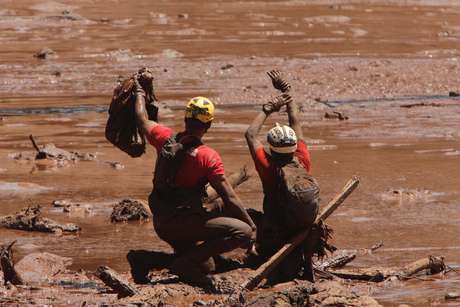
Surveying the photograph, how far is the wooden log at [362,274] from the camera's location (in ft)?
30.4

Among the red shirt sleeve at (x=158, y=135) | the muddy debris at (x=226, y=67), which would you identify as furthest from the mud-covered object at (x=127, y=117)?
the muddy debris at (x=226, y=67)

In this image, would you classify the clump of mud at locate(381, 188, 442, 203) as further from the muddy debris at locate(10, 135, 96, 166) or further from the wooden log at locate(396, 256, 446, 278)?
the muddy debris at locate(10, 135, 96, 166)

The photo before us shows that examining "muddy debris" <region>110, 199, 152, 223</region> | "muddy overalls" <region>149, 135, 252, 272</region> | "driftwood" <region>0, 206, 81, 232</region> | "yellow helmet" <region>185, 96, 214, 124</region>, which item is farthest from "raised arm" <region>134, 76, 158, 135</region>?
"muddy debris" <region>110, 199, 152, 223</region>

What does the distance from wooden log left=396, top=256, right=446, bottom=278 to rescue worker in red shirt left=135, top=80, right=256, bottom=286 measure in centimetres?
120

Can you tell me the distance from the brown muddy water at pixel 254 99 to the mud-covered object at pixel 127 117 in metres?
1.03

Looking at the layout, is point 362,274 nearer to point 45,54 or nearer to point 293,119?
point 293,119

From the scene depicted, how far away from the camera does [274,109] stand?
30.5ft

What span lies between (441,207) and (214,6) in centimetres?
1984

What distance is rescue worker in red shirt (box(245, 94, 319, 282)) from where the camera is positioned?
9016 millimetres

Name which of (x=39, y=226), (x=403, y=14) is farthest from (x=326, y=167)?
(x=403, y=14)

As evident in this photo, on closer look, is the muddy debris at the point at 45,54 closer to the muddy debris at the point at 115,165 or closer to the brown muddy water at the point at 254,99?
the brown muddy water at the point at 254,99

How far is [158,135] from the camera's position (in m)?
9.07

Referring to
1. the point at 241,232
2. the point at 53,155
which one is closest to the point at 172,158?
the point at 241,232

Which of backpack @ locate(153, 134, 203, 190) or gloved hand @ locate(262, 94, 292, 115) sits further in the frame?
gloved hand @ locate(262, 94, 292, 115)
